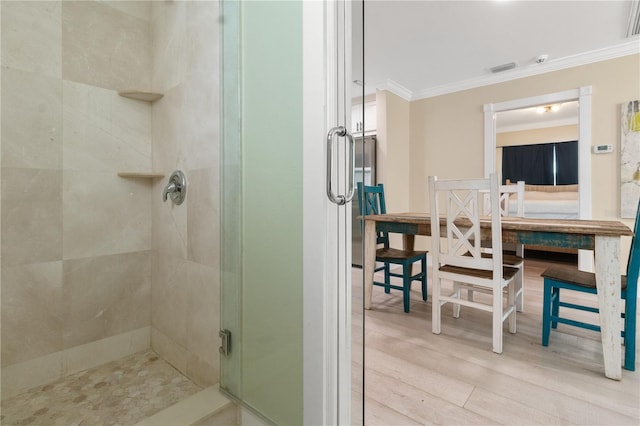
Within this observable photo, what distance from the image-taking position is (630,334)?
1.62 m

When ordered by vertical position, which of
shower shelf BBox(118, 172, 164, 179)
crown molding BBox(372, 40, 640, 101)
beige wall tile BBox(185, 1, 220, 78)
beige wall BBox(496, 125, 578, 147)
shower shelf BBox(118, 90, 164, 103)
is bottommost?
shower shelf BBox(118, 172, 164, 179)

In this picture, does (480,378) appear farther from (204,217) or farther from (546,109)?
(546,109)

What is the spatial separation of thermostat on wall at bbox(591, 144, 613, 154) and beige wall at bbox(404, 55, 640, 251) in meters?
0.04

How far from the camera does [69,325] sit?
4.63 feet

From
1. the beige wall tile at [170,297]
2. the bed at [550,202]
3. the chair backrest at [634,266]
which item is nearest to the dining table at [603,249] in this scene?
the chair backrest at [634,266]

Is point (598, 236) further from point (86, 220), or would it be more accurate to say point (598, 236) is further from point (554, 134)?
point (554, 134)

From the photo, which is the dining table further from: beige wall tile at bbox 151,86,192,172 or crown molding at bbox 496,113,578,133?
crown molding at bbox 496,113,578,133

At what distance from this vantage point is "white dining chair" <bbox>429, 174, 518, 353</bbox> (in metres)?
1.85

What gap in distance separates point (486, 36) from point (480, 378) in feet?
9.34

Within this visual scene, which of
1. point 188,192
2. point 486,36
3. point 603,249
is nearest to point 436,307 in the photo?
point 603,249

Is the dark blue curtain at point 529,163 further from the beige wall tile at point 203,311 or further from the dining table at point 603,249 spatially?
the beige wall tile at point 203,311

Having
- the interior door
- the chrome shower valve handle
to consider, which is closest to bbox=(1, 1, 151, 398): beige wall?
the chrome shower valve handle

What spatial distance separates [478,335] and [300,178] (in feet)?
5.91

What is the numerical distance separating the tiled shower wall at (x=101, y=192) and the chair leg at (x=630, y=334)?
2.06 meters
